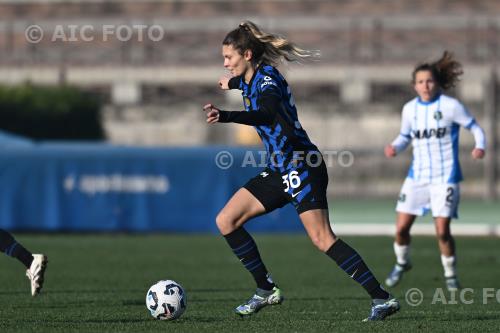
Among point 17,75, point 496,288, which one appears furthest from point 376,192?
point 496,288

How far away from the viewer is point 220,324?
8.01m

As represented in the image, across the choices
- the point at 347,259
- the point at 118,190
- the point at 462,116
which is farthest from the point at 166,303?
the point at 118,190

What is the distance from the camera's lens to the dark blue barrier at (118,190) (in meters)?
18.7

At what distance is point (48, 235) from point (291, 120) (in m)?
11.3

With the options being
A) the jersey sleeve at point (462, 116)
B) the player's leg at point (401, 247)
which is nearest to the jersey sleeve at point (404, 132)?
the jersey sleeve at point (462, 116)

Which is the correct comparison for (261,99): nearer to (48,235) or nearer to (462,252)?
(462,252)

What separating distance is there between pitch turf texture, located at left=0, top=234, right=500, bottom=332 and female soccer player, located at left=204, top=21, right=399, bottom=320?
15.0 inches

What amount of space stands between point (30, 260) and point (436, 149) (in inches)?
168

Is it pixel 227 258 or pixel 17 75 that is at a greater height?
→ pixel 17 75

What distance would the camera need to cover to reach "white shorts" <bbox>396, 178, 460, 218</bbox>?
11.1 m

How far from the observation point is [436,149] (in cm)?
1121

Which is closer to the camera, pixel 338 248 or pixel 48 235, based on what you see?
pixel 338 248

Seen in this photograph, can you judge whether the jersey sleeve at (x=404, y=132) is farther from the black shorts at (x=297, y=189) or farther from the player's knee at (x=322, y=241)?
A: the player's knee at (x=322, y=241)

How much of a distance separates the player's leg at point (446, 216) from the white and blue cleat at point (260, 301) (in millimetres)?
3038
